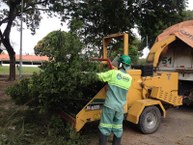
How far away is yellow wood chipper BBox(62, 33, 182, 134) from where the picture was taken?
5969 millimetres

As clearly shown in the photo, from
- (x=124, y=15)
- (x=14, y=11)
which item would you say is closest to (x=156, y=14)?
(x=124, y=15)

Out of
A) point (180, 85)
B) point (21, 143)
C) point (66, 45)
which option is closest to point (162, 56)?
point (180, 85)

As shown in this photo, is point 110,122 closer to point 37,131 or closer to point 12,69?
point 37,131

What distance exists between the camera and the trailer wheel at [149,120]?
6.61 meters

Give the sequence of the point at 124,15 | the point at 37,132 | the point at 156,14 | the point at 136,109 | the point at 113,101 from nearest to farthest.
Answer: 1. the point at 113,101
2. the point at 37,132
3. the point at 136,109
4. the point at 124,15
5. the point at 156,14

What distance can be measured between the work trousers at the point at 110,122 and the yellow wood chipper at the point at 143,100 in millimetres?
591

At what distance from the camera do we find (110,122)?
5418 millimetres

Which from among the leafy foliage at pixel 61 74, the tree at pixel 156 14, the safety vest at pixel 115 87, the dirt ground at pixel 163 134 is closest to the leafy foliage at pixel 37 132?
the leafy foliage at pixel 61 74

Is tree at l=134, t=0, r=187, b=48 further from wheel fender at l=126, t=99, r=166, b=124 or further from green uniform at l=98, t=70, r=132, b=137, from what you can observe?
green uniform at l=98, t=70, r=132, b=137

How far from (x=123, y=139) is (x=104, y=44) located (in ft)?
7.91

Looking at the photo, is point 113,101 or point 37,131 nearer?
point 113,101

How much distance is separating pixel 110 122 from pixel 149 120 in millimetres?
1686

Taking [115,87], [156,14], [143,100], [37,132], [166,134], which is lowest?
[166,134]

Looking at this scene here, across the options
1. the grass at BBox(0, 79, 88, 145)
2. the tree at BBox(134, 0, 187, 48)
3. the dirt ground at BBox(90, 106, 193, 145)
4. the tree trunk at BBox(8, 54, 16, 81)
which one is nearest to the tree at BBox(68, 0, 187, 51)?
the tree at BBox(134, 0, 187, 48)
